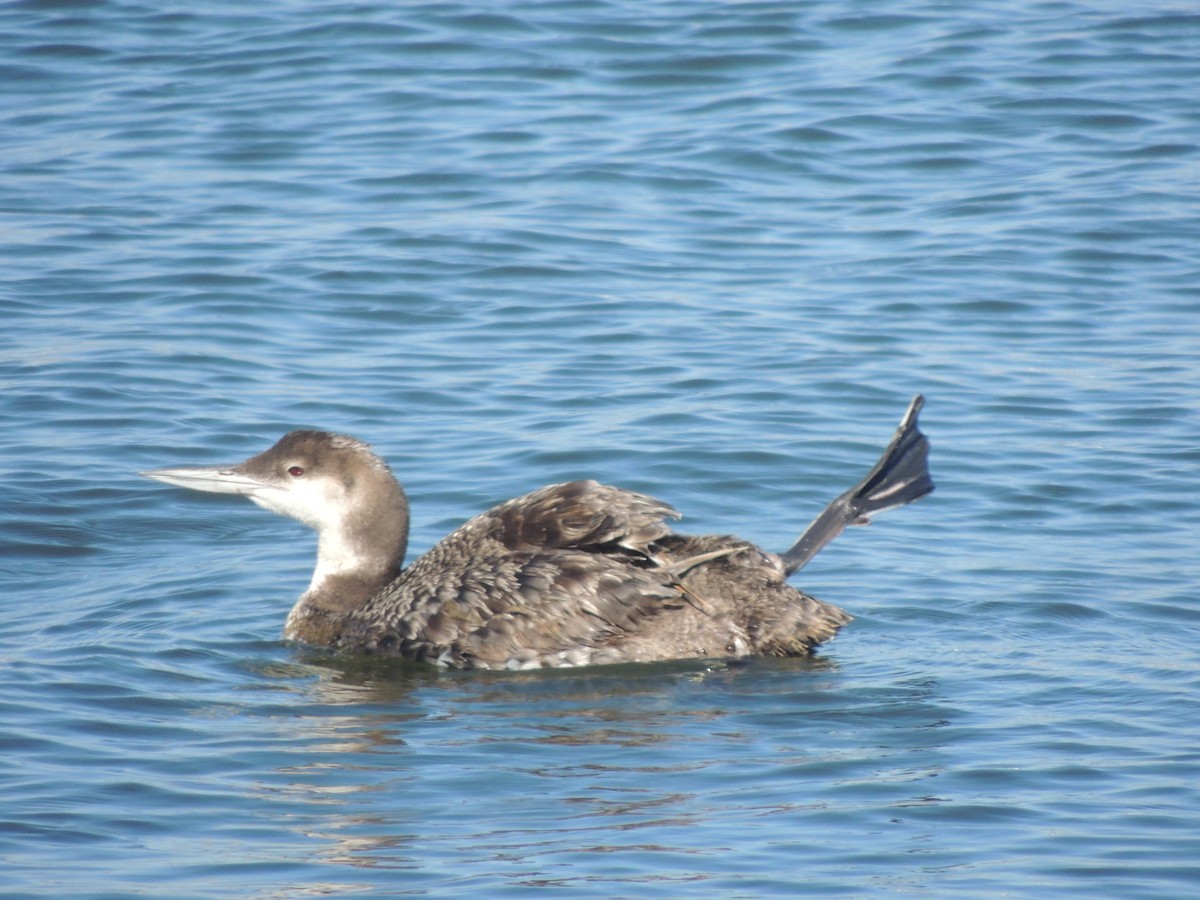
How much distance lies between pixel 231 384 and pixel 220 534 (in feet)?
4.94

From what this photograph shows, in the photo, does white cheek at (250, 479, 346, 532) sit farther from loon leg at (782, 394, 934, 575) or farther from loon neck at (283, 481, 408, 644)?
loon leg at (782, 394, 934, 575)

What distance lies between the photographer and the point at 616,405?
28.2ft

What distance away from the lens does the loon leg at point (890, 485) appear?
6.48 m

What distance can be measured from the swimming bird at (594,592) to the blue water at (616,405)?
152 millimetres

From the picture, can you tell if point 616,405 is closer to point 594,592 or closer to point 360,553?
point 360,553

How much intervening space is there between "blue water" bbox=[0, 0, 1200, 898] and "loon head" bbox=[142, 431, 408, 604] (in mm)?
387

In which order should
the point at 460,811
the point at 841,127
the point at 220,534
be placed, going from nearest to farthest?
the point at 460,811 < the point at 220,534 < the point at 841,127

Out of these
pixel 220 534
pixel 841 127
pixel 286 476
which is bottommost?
pixel 220 534

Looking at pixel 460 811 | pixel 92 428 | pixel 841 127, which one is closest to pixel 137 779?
pixel 460 811

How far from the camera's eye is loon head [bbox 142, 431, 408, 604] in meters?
6.61

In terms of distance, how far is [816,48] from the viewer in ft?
47.6

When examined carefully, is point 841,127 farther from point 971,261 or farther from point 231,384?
point 231,384

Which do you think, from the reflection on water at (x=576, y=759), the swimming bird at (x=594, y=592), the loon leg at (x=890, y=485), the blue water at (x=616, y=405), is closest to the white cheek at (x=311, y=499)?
the swimming bird at (x=594, y=592)

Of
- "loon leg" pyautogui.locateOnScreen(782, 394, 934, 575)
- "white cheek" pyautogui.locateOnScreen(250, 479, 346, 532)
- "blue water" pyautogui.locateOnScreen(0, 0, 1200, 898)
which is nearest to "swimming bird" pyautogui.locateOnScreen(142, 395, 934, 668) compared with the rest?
"loon leg" pyautogui.locateOnScreen(782, 394, 934, 575)
